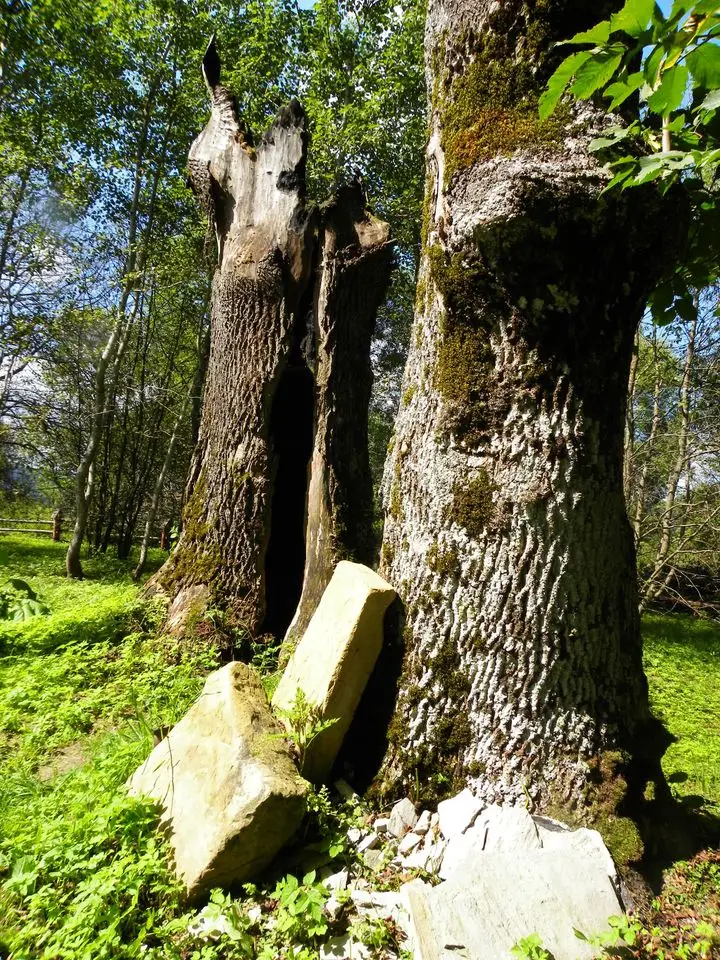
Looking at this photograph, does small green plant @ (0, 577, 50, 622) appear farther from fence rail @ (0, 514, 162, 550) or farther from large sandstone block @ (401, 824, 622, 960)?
fence rail @ (0, 514, 162, 550)

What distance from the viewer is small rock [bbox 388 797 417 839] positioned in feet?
6.97

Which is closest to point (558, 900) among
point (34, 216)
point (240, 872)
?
point (240, 872)

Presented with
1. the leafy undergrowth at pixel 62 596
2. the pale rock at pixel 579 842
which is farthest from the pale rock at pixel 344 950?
the leafy undergrowth at pixel 62 596

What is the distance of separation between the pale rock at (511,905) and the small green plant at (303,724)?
0.61 meters

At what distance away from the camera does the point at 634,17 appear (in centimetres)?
132

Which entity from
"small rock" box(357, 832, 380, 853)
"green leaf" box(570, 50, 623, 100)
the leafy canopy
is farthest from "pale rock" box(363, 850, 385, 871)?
"green leaf" box(570, 50, 623, 100)

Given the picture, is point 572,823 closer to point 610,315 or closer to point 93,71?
point 610,315

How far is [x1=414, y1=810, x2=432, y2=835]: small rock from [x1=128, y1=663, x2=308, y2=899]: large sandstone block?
0.46 m

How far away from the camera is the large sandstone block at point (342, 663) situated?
230 cm

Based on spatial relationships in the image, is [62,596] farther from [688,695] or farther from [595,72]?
[595,72]

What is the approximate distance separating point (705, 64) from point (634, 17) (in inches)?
8.2

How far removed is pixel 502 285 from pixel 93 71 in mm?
12904

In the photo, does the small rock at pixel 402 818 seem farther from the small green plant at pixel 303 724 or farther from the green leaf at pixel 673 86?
the green leaf at pixel 673 86

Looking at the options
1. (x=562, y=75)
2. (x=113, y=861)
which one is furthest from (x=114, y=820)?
(x=562, y=75)
